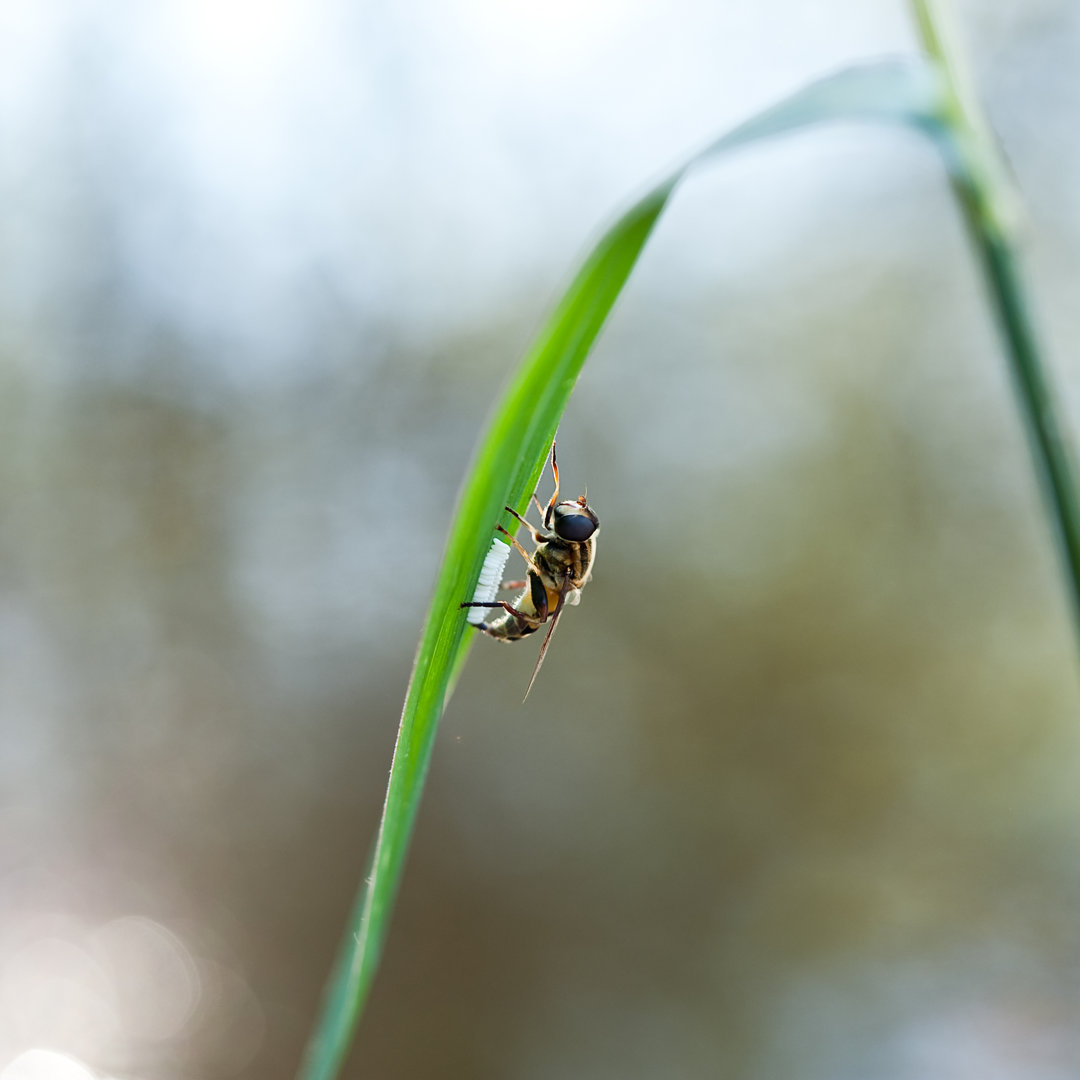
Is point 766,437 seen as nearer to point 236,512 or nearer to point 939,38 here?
point 236,512

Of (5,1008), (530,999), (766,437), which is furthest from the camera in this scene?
(766,437)

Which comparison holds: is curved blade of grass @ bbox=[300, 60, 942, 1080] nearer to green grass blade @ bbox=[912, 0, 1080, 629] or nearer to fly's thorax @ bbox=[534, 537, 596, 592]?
green grass blade @ bbox=[912, 0, 1080, 629]

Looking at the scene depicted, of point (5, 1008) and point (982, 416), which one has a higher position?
point (982, 416)

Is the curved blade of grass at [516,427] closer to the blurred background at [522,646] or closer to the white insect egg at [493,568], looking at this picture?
the white insect egg at [493,568]

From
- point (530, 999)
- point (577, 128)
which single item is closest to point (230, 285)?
point (577, 128)

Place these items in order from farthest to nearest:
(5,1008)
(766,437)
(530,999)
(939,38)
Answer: (766,437), (530,999), (5,1008), (939,38)

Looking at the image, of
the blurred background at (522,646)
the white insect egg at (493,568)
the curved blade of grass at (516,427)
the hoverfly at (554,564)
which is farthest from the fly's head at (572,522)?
the blurred background at (522,646)

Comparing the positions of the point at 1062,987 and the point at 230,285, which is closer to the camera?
the point at 1062,987

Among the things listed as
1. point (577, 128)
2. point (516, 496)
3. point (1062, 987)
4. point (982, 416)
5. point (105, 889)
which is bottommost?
point (105, 889)
